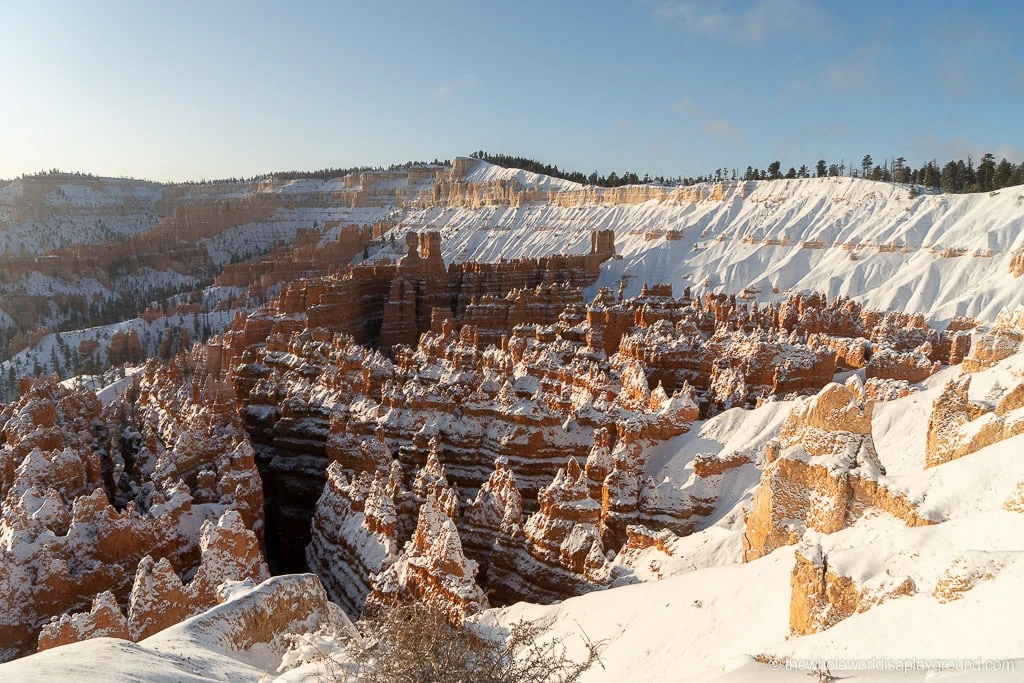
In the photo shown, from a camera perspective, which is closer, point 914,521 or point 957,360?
point 914,521

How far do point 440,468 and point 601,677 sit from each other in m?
12.5

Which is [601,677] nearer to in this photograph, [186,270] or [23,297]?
[23,297]

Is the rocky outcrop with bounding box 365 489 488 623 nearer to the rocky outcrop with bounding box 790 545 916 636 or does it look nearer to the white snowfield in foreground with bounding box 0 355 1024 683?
the white snowfield in foreground with bounding box 0 355 1024 683

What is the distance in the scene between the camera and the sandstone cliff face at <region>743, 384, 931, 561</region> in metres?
10.7

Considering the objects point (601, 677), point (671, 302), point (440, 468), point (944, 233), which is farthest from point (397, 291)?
point (944, 233)

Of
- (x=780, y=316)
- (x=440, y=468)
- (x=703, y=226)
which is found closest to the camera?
(x=440, y=468)

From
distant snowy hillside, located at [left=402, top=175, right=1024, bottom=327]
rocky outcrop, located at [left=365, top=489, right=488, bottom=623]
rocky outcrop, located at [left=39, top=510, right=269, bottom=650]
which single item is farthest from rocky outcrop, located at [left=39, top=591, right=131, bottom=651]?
distant snowy hillside, located at [left=402, top=175, right=1024, bottom=327]

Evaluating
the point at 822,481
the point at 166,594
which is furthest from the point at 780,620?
the point at 166,594

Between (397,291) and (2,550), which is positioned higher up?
(397,291)

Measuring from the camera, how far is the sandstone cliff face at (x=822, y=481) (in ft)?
35.2

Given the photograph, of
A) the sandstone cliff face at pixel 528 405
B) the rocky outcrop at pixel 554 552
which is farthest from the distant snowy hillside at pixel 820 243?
the rocky outcrop at pixel 554 552

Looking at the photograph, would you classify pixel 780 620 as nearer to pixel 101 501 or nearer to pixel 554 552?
pixel 554 552

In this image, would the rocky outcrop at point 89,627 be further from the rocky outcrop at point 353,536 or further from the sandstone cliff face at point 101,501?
the rocky outcrop at point 353,536

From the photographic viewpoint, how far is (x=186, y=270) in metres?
121
